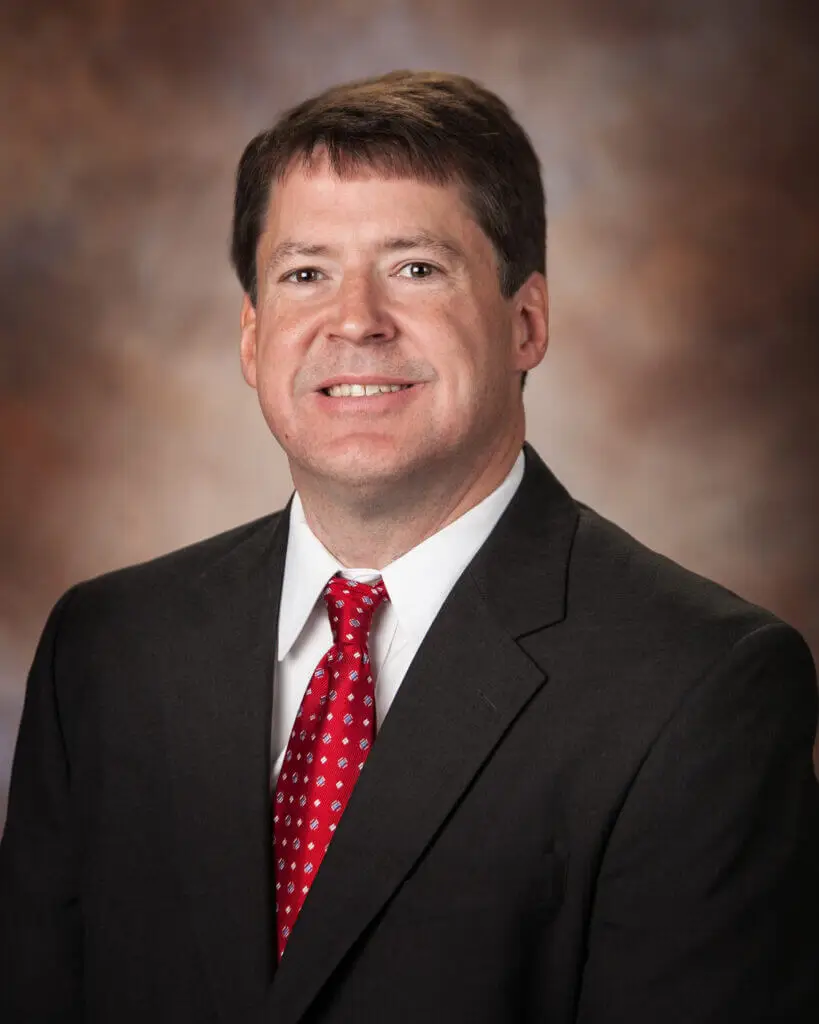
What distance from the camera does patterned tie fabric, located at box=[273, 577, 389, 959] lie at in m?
2.98

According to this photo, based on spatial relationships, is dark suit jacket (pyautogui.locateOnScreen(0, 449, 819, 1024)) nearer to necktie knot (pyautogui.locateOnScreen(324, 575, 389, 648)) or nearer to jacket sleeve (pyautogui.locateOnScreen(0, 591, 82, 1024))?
jacket sleeve (pyautogui.locateOnScreen(0, 591, 82, 1024))

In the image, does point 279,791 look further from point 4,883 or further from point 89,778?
point 4,883

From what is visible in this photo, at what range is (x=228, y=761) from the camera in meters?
3.09

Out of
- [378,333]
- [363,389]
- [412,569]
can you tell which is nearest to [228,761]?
[412,569]

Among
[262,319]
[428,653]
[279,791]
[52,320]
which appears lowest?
[279,791]

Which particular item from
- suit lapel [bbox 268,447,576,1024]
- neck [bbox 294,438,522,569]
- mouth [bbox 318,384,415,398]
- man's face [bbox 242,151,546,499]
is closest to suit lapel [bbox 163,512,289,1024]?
suit lapel [bbox 268,447,576,1024]

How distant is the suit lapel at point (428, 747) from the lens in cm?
281

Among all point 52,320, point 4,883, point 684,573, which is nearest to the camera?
point 684,573

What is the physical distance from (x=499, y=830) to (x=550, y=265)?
2.33m

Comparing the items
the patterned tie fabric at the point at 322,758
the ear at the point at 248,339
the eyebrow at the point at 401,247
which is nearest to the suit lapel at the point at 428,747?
the patterned tie fabric at the point at 322,758

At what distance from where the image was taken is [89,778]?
10.7 ft

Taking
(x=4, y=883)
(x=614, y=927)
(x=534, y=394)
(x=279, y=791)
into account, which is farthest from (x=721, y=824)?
(x=534, y=394)

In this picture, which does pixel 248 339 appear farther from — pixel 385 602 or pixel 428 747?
pixel 428 747

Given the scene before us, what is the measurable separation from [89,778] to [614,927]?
1146mm
